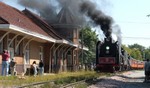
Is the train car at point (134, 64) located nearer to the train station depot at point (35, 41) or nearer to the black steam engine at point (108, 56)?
the train station depot at point (35, 41)

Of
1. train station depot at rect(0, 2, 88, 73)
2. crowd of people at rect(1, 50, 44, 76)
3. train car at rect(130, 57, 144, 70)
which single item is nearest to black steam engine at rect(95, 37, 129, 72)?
train station depot at rect(0, 2, 88, 73)

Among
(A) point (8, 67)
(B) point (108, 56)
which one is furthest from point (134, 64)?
(A) point (8, 67)

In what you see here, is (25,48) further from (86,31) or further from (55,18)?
(86,31)

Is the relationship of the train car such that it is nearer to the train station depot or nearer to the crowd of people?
the train station depot

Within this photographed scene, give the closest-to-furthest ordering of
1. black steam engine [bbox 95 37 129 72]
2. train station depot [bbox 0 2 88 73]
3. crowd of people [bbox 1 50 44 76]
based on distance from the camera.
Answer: crowd of people [bbox 1 50 44 76] → train station depot [bbox 0 2 88 73] → black steam engine [bbox 95 37 129 72]

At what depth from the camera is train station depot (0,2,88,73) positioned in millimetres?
28148

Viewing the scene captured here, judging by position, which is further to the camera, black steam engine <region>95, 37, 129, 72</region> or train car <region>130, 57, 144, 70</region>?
train car <region>130, 57, 144, 70</region>

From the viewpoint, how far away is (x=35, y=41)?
119 feet

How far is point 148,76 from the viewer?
24.5m

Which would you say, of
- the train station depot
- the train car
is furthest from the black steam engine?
the train car

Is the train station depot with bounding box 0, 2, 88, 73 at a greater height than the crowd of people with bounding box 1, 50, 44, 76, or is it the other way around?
the train station depot with bounding box 0, 2, 88, 73

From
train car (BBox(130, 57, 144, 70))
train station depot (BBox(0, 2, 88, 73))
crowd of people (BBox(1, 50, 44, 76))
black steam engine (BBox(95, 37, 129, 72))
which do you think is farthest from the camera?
train car (BBox(130, 57, 144, 70))

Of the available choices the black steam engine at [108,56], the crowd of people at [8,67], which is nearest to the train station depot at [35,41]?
the crowd of people at [8,67]

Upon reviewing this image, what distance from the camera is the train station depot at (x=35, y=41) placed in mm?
28148
